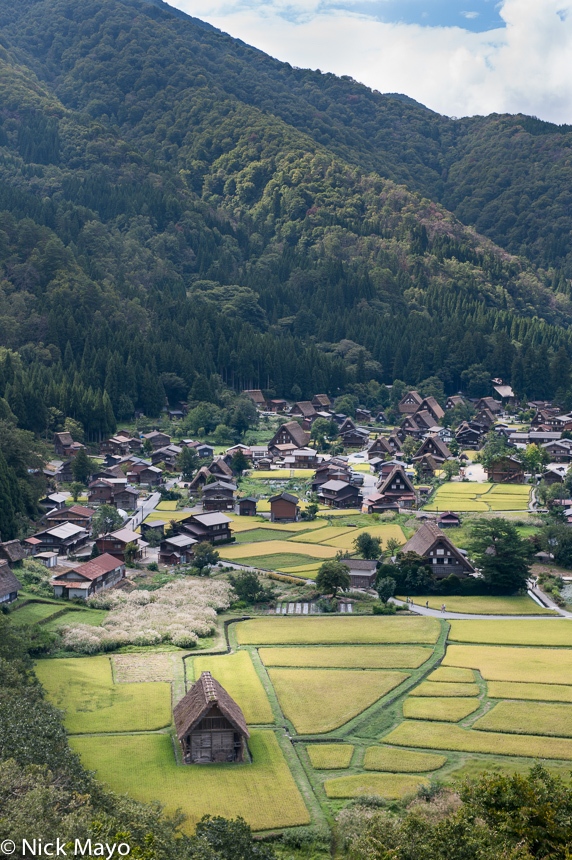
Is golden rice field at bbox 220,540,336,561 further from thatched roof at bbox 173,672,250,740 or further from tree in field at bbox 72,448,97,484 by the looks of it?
thatched roof at bbox 173,672,250,740

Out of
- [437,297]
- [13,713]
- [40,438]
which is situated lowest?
[40,438]

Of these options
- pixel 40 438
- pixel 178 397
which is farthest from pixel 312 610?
pixel 178 397

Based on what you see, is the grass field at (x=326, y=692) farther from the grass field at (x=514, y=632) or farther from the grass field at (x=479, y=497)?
the grass field at (x=479, y=497)

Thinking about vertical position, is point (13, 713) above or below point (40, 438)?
above

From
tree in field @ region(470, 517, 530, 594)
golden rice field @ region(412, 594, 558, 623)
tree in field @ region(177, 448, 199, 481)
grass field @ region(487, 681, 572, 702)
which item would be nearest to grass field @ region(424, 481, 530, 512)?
tree in field @ region(470, 517, 530, 594)

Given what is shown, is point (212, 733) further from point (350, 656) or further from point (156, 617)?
point (156, 617)

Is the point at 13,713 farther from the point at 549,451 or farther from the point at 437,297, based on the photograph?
the point at 437,297
